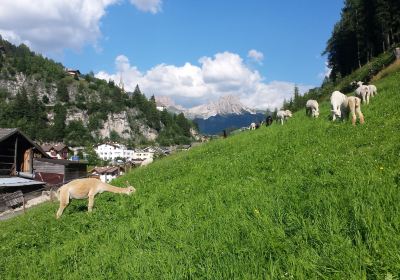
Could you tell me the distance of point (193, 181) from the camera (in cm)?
1407

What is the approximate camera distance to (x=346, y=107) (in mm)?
18766

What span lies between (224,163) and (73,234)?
6540 mm

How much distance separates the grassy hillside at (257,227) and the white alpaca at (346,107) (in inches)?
114

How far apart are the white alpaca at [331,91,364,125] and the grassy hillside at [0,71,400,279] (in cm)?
290

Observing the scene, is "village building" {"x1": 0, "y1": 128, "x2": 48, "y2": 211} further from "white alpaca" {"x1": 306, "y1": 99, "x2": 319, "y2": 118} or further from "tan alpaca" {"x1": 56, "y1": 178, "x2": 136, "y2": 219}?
"white alpaca" {"x1": 306, "y1": 99, "x2": 319, "y2": 118}

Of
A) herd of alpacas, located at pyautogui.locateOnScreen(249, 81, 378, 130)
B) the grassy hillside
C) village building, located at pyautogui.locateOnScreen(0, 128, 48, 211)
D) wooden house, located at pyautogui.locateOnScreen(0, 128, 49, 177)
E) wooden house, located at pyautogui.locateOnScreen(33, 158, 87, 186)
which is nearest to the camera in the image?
the grassy hillside

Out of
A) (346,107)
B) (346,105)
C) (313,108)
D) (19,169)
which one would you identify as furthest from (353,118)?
(19,169)

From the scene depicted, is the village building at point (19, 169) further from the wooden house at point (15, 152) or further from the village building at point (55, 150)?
the village building at point (55, 150)

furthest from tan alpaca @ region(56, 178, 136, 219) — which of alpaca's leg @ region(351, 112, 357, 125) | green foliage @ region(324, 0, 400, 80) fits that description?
green foliage @ region(324, 0, 400, 80)

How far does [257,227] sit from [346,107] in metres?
13.4

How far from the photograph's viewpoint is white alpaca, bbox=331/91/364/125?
17223mm

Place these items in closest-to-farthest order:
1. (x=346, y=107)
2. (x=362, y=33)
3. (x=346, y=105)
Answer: (x=346, y=105) → (x=346, y=107) → (x=362, y=33)

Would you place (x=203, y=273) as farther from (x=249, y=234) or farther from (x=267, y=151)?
(x=267, y=151)

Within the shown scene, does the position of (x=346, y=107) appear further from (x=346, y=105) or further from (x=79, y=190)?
(x=79, y=190)
